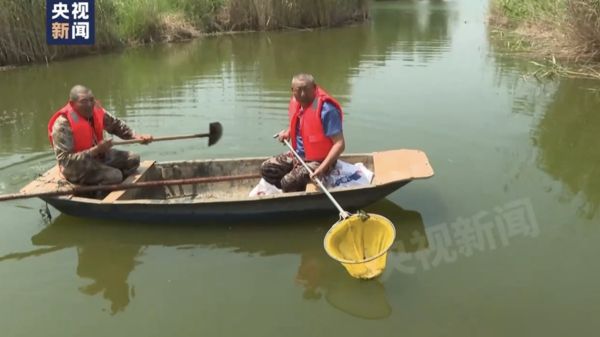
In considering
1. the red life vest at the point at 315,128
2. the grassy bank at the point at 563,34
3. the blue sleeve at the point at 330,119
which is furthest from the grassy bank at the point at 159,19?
the blue sleeve at the point at 330,119

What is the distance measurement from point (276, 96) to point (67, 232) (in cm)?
546

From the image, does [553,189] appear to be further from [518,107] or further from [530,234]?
[518,107]

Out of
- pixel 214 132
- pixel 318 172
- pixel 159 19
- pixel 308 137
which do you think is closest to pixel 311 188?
pixel 318 172

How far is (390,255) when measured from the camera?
518 cm

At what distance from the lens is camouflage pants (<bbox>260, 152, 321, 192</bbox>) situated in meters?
5.66

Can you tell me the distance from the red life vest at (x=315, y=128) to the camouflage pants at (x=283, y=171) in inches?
8.1

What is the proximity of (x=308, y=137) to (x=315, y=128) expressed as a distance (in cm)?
13

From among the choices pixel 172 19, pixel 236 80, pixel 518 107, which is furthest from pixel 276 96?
pixel 172 19

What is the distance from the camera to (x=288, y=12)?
61.6 feet

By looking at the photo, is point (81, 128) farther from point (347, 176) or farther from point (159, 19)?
point (159, 19)

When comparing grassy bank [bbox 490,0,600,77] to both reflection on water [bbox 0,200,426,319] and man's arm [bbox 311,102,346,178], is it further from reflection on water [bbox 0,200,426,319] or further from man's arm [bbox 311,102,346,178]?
reflection on water [bbox 0,200,426,319]

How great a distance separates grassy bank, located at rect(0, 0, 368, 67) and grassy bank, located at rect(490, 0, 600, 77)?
6.81 m

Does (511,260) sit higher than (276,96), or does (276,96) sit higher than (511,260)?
(276,96)

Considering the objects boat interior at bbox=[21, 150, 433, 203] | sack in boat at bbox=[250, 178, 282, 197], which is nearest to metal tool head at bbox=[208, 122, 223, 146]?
boat interior at bbox=[21, 150, 433, 203]
